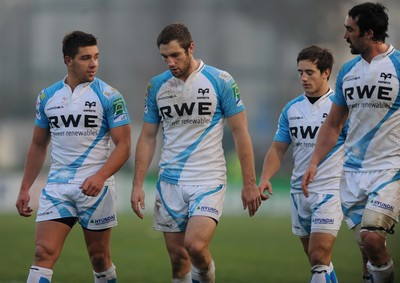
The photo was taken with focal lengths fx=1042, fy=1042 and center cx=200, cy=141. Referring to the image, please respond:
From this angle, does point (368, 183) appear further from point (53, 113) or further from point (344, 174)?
point (53, 113)

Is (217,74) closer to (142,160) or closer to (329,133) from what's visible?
(142,160)

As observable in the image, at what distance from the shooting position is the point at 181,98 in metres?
9.78

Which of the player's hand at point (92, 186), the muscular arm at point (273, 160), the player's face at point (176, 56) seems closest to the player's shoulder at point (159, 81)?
the player's face at point (176, 56)

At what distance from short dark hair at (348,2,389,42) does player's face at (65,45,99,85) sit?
8.32ft

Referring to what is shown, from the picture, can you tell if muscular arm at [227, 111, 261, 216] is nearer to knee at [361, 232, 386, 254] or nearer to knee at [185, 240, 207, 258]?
knee at [185, 240, 207, 258]

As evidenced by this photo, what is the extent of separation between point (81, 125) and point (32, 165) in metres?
0.70

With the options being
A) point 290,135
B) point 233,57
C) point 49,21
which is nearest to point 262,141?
point 233,57

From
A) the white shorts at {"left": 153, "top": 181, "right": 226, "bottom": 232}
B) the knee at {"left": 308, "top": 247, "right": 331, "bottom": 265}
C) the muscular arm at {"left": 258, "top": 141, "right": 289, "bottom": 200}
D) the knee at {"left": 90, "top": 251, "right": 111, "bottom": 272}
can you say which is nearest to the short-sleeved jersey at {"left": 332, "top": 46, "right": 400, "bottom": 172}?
the knee at {"left": 308, "top": 247, "right": 331, "bottom": 265}

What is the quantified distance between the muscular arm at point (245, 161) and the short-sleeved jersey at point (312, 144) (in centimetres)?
112

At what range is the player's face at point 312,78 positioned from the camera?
1060 centimetres

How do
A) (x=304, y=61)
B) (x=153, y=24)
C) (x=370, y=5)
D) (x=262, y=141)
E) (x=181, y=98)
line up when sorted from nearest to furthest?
(x=370, y=5) → (x=181, y=98) → (x=304, y=61) → (x=262, y=141) → (x=153, y=24)

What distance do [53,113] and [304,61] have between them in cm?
259

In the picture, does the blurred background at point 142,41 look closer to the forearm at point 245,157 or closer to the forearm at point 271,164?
the forearm at point 271,164

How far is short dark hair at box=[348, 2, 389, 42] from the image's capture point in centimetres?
909
